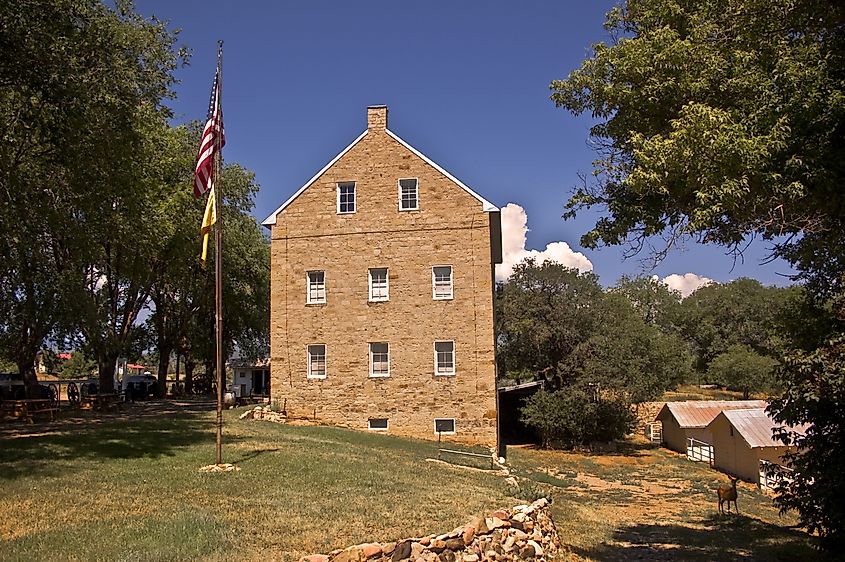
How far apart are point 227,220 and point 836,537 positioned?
3302 cm

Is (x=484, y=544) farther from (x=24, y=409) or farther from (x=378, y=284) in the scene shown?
(x=378, y=284)

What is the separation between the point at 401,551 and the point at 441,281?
18315 mm

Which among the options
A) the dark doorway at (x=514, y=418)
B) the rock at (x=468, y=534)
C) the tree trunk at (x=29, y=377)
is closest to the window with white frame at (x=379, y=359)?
the dark doorway at (x=514, y=418)

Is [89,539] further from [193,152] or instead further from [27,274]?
[193,152]

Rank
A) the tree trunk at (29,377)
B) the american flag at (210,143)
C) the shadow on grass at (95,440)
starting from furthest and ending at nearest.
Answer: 1. the tree trunk at (29,377)
2. the american flag at (210,143)
3. the shadow on grass at (95,440)

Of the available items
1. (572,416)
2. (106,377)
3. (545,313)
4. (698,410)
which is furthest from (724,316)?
(106,377)

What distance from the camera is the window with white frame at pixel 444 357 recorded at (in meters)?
27.8

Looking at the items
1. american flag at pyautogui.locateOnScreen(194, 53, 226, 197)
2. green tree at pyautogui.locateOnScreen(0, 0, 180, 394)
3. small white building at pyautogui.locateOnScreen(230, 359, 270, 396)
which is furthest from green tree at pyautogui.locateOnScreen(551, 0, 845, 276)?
small white building at pyautogui.locateOnScreen(230, 359, 270, 396)

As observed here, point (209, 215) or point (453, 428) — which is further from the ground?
point (209, 215)

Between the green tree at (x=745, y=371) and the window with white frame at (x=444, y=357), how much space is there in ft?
121

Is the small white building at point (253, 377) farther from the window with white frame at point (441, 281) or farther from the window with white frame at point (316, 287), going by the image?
the window with white frame at point (441, 281)

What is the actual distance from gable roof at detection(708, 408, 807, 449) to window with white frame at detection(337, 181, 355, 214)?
18.4 m

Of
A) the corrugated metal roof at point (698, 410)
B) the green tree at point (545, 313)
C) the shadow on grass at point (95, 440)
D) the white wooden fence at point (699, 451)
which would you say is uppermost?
the green tree at point (545, 313)

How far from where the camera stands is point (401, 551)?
1020 cm
